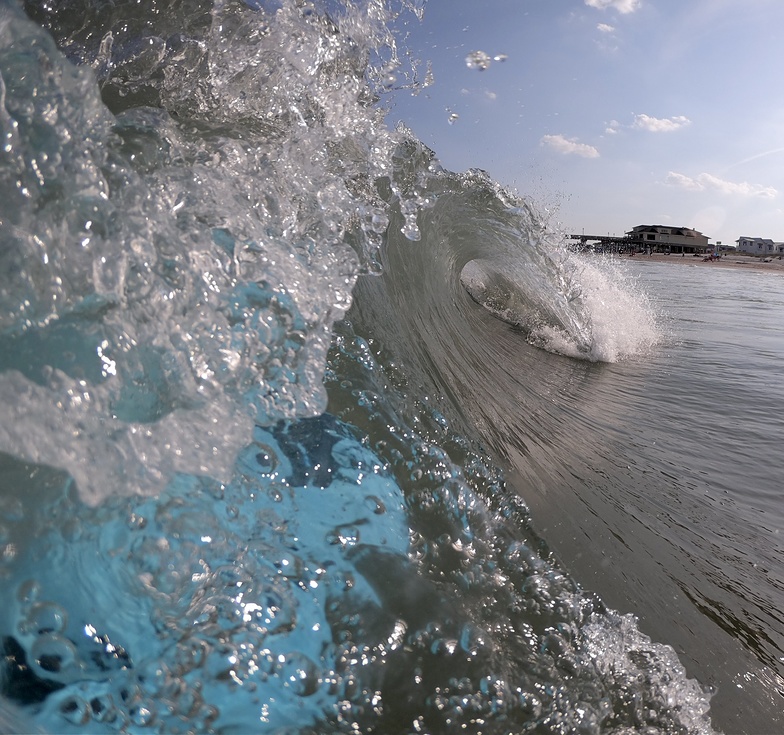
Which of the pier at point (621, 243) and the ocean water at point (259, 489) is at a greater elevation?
the pier at point (621, 243)

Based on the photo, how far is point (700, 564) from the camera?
2080 mm

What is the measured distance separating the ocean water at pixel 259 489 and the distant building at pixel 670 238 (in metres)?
78.4

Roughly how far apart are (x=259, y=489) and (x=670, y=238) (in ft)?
288

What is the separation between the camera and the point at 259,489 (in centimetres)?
134

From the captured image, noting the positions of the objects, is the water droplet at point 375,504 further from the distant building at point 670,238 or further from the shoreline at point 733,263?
the distant building at point 670,238

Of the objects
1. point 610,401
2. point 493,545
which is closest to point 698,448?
point 610,401

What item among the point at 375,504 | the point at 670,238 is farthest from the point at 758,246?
the point at 375,504

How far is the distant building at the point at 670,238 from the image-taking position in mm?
76000

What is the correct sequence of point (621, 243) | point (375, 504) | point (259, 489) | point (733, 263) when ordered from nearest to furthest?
point (259, 489)
point (375, 504)
point (733, 263)
point (621, 243)

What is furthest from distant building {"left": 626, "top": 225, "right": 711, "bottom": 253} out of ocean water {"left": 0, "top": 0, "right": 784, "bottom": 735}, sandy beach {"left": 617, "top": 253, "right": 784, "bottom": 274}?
ocean water {"left": 0, "top": 0, "right": 784, "bottom": 735}

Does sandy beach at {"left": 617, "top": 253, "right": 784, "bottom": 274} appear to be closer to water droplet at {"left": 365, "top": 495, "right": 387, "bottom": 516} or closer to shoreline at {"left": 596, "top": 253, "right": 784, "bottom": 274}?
shoreline at {"left": 596, "top": 253, "right": 784, "bottom": 274}

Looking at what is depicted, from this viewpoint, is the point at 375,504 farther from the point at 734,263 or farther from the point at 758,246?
the point at 758,246

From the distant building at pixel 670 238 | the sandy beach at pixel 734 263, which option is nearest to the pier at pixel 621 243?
the distant building at pixel 670 238

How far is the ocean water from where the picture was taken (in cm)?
109
